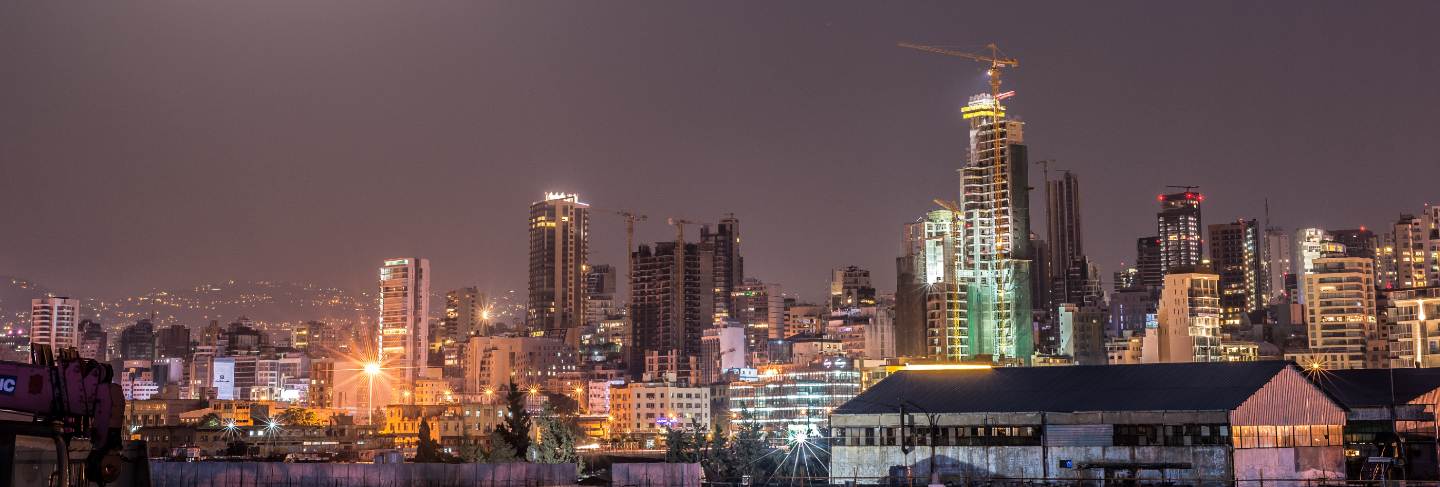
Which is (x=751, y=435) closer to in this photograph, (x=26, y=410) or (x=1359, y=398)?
(x=1359, y=398)

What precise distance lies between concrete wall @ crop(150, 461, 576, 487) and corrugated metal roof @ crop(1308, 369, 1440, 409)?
6420cm

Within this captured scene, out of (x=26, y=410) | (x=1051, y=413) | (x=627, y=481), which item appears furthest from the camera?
(x=1051, y=413)

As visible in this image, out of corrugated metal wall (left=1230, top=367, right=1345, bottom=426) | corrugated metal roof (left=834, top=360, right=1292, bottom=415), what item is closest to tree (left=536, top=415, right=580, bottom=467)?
corrugated metal roof (left=834, top=360, right=1292, bottom=415)

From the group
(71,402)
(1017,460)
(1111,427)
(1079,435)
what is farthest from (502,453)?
(71,402)

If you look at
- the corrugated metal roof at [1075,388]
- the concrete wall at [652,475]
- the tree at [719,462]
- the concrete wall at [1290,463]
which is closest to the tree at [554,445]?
the tree at [719,462]

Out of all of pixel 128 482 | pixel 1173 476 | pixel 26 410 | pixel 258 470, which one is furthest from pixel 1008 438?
pixel 26 410

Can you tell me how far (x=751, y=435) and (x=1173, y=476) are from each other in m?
49.6

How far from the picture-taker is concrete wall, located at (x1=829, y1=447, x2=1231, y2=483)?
89.2 metres

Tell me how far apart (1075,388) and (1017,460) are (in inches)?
280

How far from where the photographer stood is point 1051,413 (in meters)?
94.9

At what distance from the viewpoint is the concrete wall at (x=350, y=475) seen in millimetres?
70562

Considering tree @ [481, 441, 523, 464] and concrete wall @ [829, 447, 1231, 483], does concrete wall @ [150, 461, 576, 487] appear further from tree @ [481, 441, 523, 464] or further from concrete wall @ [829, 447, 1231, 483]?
tree @ [481, 441, 523, 464]

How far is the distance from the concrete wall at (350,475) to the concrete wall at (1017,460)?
30586 mm

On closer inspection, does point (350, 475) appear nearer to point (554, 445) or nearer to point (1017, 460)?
point (1017, 460)
